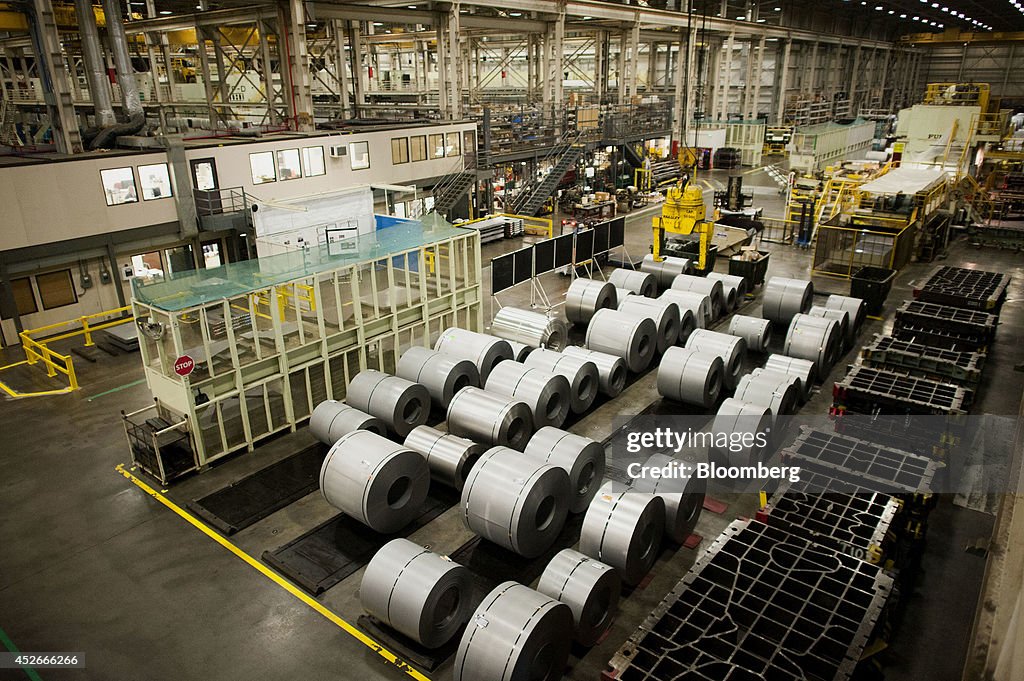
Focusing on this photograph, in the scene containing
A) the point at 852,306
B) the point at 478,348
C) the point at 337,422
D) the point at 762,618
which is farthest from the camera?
the point at 852,306

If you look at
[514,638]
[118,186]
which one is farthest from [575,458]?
[118,186]

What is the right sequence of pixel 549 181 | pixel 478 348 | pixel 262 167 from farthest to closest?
1. pixel 549 181
2. pixel 262 167
3. pixel 478 348

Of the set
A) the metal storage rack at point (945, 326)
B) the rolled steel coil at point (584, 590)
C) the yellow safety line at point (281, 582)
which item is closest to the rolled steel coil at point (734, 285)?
the metal storage rack at point (945, 326)

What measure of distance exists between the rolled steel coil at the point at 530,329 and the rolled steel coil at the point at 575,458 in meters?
5.46

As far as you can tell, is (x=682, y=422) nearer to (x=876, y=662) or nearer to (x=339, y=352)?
(x=876, y=662)

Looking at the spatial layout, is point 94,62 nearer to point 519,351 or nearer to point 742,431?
point 519,351

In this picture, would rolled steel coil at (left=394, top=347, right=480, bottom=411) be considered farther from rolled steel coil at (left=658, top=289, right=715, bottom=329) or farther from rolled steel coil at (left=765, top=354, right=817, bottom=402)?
rolled steel coil at (left=658, top=289, right=715, bottom=329)

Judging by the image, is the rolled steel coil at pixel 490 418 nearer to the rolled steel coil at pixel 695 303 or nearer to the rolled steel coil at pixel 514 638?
the rolled steel coil at pixel 514 638

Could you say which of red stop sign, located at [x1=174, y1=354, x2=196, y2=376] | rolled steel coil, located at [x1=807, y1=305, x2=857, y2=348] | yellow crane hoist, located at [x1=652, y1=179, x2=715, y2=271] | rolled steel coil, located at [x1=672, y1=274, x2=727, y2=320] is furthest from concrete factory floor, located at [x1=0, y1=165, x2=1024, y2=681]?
yellow crane hoist, located at [x1=652, y1=179, x2=715, y2=271]

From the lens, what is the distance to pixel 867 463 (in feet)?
31.0

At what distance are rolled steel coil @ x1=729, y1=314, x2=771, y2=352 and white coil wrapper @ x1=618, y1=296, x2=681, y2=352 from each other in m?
1.38

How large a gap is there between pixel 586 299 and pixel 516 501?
965cm

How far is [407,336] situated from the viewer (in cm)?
1500

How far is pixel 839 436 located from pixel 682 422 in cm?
351
